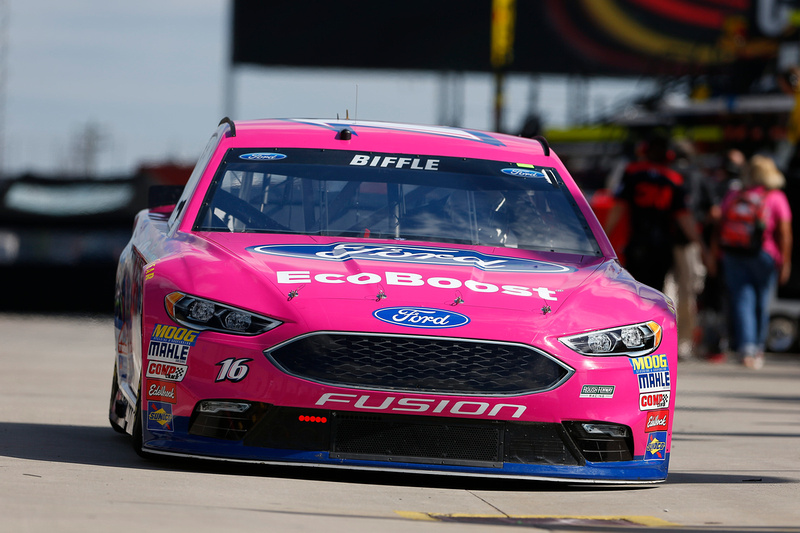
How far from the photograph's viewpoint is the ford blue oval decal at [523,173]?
21.1 feet

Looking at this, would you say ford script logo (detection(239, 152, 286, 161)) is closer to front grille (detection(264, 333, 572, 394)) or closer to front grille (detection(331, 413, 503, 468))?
front grille (detection(264, 333, 572, 394))

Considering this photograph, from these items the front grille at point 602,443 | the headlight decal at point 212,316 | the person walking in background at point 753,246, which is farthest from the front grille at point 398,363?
the person walking in background at point 753,246

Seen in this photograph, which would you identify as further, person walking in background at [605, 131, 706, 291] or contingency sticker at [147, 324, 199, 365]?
person walking in background at [605, 131, 706, 291]

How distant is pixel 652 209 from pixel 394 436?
240 inches

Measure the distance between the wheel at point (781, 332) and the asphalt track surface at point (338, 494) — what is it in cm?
737

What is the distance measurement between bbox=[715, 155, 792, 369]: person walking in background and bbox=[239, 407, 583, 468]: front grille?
8.11 m

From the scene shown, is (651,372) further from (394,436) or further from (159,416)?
(159,416)

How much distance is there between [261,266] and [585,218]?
1.69m

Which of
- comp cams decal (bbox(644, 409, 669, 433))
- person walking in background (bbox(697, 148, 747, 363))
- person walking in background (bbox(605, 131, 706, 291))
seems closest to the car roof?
comp cams decal (bbox(644, 409, 669, 433))

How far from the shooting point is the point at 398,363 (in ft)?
16.4

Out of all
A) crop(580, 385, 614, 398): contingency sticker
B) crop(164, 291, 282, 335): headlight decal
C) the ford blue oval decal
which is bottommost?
crop(580, 385, 614, 398): contingency sticker

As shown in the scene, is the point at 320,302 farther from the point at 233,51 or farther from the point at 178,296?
the point at 233,51

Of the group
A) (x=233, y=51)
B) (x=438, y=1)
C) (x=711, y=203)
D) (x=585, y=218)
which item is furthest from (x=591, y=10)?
(x=585, y=218)

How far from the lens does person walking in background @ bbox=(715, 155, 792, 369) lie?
1269 cm
